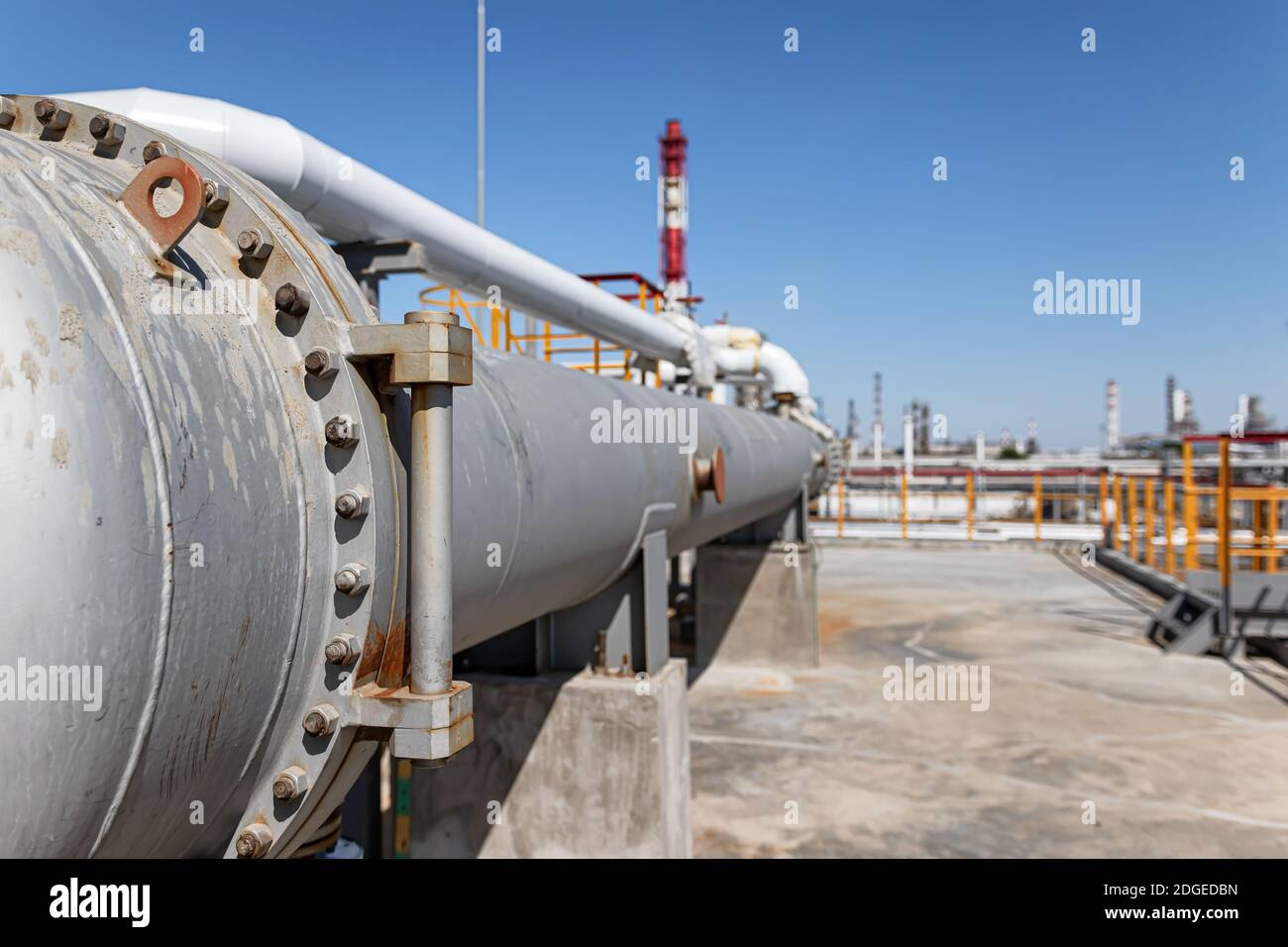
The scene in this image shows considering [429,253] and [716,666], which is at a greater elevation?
[429,253]

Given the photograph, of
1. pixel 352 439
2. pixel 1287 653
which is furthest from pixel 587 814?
pixel 1287 653

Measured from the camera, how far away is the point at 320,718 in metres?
1.43

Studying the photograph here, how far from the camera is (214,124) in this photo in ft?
9.18

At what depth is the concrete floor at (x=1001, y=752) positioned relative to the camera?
17.7ft

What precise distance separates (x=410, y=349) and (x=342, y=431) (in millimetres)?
173

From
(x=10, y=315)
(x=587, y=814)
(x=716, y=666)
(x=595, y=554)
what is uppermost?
(x=10, y=315)

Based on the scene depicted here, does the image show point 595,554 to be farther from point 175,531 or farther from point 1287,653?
point 1287,653

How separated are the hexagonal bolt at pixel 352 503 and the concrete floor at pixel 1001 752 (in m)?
4.45

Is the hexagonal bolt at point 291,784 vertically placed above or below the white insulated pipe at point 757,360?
below

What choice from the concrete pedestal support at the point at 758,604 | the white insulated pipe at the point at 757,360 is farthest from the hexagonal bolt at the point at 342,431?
the white insulated pipe at the point at 757,360

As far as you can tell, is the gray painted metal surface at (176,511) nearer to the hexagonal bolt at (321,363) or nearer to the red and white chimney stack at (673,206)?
the hexagonal bolt at (321,363)

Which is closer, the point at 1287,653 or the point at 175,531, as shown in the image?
the point at 175,531
